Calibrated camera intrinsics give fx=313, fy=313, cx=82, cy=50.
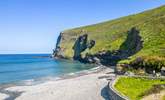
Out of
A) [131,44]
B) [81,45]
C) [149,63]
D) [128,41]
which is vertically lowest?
[81,45]

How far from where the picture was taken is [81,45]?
173125mm

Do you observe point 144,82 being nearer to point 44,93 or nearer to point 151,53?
point 44,93

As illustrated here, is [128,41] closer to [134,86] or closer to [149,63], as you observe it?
[149,63]

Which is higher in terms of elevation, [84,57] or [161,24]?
[161,24]

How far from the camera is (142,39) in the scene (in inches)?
3696

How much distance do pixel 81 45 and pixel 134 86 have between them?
130 m

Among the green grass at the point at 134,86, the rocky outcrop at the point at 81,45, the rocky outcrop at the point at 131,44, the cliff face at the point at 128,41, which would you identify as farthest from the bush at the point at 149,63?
the rocky outcrop at the point at 81,45

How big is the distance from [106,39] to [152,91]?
387ft

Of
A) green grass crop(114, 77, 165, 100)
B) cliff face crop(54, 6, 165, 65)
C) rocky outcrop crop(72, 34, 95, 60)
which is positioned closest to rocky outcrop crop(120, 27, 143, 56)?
cliff face crop(54, 6, 165, 65)

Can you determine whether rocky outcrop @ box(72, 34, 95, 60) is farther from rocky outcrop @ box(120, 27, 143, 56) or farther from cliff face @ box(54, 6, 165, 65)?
rocky outcrop @ box(120, 27, 143, 56)

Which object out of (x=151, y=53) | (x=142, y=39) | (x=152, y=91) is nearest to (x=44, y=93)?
(x=152, y=91)

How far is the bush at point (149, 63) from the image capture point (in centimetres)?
6400

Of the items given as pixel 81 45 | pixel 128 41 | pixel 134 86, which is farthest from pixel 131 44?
pixel 134 86

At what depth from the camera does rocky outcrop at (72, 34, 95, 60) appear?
160087mm
